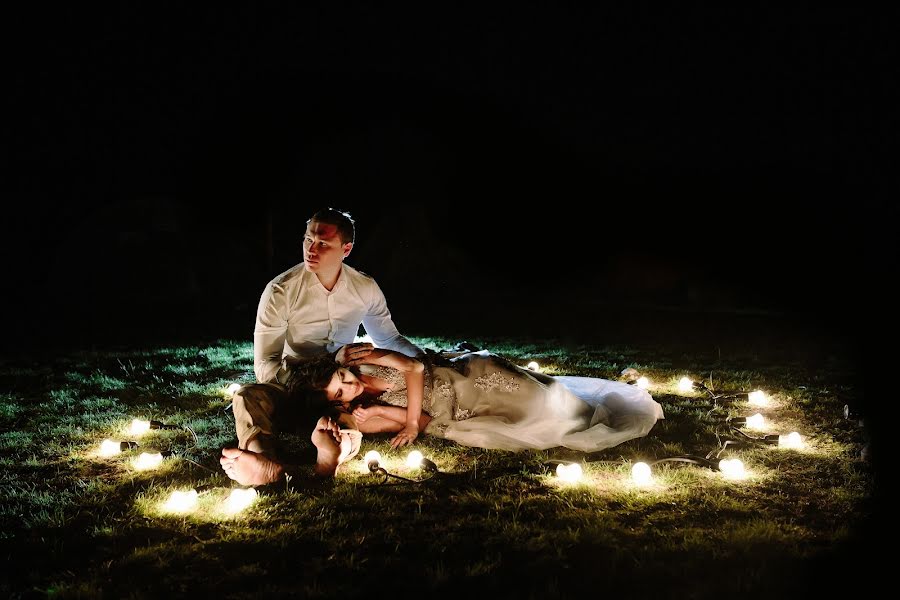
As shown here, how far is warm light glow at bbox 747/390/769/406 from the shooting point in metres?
5.79

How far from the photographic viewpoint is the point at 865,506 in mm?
3416

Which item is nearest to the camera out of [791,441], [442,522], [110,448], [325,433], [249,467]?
[442,522]

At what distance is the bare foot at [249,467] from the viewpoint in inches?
133

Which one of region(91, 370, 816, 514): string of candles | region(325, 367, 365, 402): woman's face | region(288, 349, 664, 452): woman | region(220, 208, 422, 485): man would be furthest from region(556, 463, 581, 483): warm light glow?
region(325, 367, 365, 402): woman's face

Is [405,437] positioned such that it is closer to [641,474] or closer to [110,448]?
[641,474]

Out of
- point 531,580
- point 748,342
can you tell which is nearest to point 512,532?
point 531,580

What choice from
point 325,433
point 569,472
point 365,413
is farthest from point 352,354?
point 569,472

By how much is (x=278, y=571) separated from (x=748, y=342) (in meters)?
8.55

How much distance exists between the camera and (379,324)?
5.03m

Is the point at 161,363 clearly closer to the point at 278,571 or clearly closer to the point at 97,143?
the point at 278,571

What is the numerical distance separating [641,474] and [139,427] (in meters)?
3.62

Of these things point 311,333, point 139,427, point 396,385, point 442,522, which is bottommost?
point 442,522

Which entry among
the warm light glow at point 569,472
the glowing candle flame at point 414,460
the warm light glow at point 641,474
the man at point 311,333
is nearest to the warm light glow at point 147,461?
the man at point 311,333

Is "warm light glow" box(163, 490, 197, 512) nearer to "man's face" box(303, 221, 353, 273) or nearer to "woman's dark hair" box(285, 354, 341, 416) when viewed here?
"woman's dark hair" box(285, 354, 341, 416)
